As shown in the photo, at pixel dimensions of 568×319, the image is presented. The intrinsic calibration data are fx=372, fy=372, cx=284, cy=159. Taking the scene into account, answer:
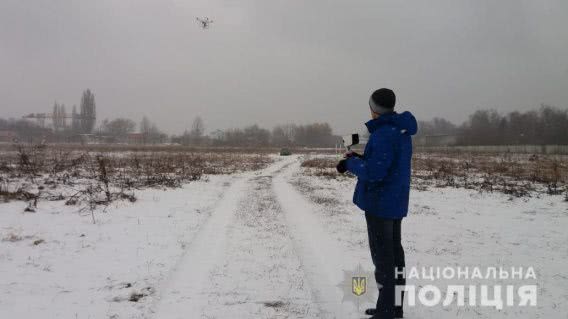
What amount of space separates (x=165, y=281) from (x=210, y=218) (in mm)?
4405

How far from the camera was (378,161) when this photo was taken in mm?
3350

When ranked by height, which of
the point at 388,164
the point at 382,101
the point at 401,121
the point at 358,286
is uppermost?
the point at 382,101

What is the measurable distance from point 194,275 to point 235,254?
1080 mm

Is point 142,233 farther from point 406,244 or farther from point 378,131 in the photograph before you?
point 378,131

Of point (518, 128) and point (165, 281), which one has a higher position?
point (518, 128)

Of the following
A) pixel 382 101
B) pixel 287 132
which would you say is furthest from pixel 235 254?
pixel 287 132

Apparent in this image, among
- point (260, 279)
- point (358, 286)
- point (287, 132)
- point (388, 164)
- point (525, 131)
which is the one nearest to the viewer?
point (388, 164)

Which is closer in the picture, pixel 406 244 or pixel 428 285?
pixel 428 285

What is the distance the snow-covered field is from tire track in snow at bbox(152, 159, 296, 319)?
0.07 ft

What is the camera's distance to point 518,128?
4183 inches

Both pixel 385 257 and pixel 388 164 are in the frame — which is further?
pixel 385 257

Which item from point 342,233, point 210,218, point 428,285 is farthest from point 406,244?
point 210,218

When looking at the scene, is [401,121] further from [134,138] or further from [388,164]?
[134,138]

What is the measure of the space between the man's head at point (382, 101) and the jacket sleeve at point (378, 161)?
270mm
